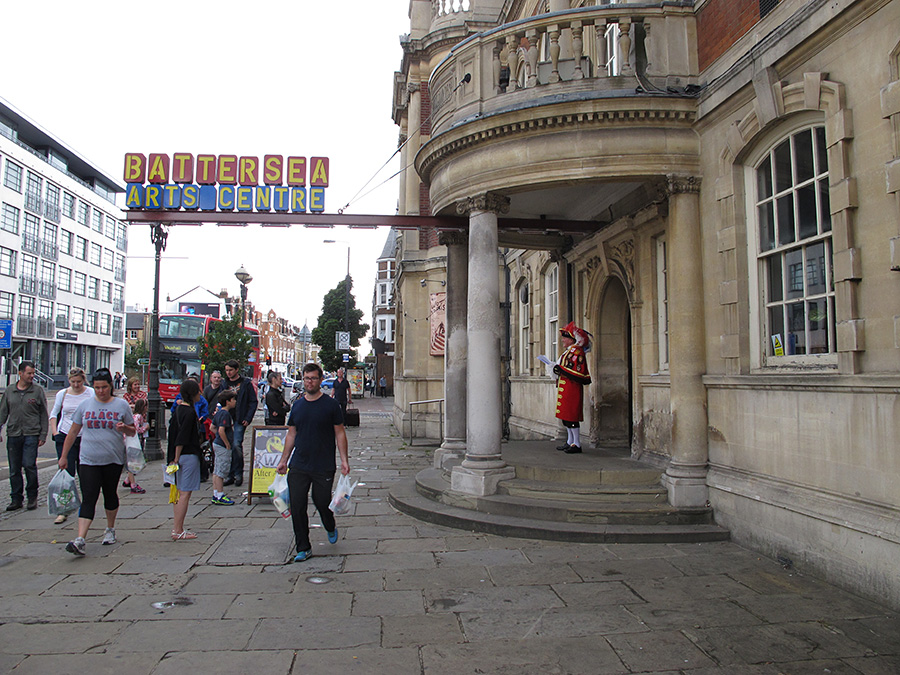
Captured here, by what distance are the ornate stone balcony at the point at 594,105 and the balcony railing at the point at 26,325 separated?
1945 inches

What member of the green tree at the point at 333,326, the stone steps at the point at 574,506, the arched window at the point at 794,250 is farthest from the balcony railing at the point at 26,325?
the arched window at the point at 794,250

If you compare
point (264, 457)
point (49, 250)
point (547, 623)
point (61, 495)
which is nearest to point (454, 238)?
point (264, 457)

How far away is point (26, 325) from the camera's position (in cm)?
4712

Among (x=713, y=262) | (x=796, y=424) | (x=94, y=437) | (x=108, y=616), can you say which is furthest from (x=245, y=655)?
(x=713, y=262)

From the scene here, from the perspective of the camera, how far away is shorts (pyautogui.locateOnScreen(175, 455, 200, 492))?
6758 mm

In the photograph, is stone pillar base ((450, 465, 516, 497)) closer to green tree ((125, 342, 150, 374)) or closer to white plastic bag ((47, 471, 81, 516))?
white plastic bag ((47, 471, 81, 516))

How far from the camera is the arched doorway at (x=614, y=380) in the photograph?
10.1 metres

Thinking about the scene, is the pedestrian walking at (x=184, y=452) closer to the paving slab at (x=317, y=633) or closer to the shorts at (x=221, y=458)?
the shorts at (x=221, y=458)

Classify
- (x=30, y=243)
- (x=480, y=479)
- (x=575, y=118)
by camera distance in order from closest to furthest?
(x=575, y=118), (x=480, y=479), (x=30, y=243)

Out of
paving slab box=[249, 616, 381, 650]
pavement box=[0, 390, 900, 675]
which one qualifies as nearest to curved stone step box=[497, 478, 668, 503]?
pavement box=[0, 390, 900, 675]

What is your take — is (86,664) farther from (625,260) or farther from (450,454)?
(625,260)

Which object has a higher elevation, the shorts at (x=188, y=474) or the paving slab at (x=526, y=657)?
the shorts at (x=188, y=474)

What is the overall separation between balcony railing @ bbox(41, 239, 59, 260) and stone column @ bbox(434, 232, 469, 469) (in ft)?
169

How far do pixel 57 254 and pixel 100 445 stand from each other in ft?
181
